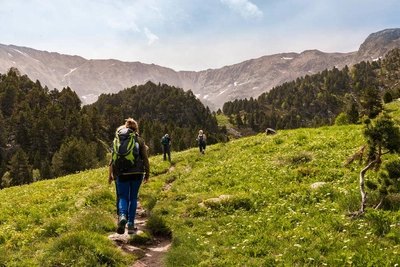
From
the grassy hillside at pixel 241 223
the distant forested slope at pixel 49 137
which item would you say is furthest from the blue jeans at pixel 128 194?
the distant forested slope at pixel 49 137

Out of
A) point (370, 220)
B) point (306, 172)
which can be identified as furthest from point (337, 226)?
point (306, 172)

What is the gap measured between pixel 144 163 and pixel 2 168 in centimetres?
14250

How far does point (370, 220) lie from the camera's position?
27.7 ft

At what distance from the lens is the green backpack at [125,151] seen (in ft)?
30.1

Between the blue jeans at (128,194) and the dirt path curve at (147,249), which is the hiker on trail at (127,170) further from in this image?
the dirt path curve at (147,249)

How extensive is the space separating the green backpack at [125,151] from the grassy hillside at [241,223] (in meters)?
2.24

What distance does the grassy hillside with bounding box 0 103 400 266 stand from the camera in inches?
296

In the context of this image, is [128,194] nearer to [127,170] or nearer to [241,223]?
[127,170]

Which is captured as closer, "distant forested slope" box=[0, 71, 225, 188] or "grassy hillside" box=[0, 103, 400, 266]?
"grassy hillside" box=[0, 103, 400, 266]

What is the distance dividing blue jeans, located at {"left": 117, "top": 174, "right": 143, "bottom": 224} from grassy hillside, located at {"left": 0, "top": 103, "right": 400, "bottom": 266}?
1.00m

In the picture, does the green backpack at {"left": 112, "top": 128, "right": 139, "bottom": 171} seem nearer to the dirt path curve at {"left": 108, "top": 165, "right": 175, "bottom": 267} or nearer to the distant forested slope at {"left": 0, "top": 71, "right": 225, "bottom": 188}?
the dirt path curve at {"left": 108, "top": 165, "right": 175, "bottom": 267}

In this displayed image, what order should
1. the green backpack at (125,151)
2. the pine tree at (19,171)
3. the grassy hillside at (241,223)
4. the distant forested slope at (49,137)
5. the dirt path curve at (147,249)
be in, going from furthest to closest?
the distant forested slope at (49,137) → the pine tree at (19,171) → the green backpack at (125,151) → the dirt path curve at (147,249) → the grassy hillside at (241,223)

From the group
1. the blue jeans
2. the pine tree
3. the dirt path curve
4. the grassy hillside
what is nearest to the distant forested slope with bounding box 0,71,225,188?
the pine tree

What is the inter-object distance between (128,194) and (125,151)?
1456 millimetres
